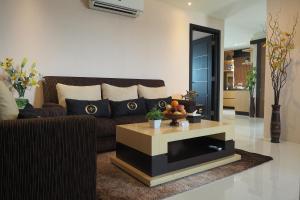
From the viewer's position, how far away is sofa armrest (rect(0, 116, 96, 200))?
1.16 meters

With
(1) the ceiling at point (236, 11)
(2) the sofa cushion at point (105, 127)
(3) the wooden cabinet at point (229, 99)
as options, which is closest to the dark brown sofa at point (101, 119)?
(2) the sofa cushion at point (105, 127)

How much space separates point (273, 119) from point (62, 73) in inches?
128

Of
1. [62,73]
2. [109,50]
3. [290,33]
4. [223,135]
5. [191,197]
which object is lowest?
[191,197]

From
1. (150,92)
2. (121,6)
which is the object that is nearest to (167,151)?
(150,92)

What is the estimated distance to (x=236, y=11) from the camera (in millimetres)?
4586

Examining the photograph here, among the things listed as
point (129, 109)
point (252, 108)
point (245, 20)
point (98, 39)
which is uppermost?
point (245, 20)

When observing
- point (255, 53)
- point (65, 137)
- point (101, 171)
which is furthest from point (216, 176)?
point (255, 53)

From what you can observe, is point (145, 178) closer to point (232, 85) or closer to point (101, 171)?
point (101, 171)

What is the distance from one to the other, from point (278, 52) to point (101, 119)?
9.54 ft

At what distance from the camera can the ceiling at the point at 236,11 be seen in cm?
417

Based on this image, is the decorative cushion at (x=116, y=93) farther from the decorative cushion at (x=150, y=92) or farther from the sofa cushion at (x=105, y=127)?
the sofa cushion at (x=105, y=127)

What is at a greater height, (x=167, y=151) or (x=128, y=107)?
(x=128, y=107)

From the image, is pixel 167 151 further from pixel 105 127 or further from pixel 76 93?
pixel 76 93

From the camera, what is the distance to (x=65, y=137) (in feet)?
4.22
